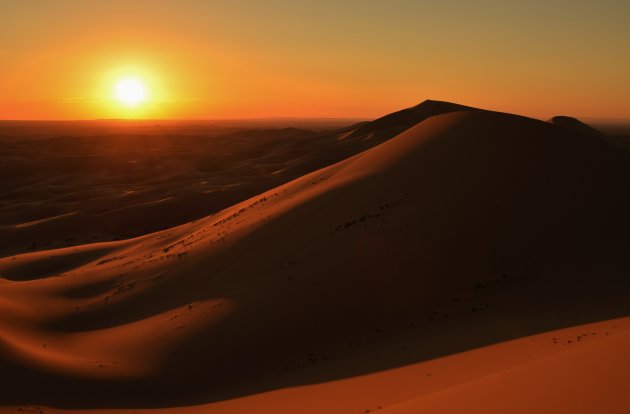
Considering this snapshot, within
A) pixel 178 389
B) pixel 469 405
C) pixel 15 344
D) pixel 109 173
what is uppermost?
pixel 109 173

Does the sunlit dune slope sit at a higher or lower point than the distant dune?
higher

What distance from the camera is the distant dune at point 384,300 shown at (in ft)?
23.1

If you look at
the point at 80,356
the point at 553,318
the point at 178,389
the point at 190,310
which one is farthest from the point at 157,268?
the point at 553,318

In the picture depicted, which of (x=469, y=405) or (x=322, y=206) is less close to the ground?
(x=322, y=206)

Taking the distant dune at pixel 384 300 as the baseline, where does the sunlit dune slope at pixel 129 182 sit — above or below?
above

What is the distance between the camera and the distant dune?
23.1 feet

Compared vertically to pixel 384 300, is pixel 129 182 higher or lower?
higher

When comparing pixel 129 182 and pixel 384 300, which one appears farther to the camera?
pixel 129 182

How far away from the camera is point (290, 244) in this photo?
14.0m

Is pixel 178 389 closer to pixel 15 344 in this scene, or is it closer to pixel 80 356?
pixel 80 356

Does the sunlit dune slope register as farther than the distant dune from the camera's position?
Yes

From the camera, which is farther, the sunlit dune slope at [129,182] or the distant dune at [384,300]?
the sunlit dune slope at [129,182]

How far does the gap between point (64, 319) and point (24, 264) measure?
10427 millimetres

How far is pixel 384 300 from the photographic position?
10.5 m
